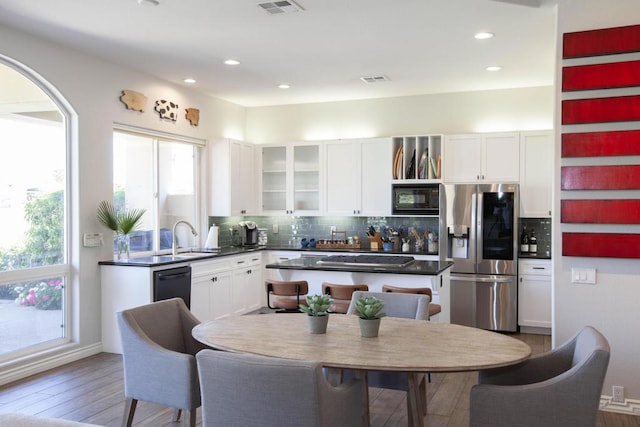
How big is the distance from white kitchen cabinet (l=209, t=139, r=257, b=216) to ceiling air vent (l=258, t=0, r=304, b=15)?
130 inches

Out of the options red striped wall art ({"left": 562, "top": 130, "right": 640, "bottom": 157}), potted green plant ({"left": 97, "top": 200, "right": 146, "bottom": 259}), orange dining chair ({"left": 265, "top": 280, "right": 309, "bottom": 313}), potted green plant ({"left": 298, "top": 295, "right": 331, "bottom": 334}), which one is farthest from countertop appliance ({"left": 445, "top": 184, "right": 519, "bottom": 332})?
potted green plant ({"left": 298, "top": 295, "right": 331, "bottom": 334})

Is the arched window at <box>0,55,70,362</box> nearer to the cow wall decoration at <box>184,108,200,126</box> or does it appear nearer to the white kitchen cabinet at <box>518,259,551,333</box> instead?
the cow wall decoration at <box>184,108,200,126</box>

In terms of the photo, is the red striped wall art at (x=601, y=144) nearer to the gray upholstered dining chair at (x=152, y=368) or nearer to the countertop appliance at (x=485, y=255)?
the countertop appliance at (x=485, y=255)

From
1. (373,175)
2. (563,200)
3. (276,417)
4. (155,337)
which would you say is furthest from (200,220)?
(276,417)

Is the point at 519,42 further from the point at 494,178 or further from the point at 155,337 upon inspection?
the point at 155,337

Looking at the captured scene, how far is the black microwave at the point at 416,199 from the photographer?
6.81 metres

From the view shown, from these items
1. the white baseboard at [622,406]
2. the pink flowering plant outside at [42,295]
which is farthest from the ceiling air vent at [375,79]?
the white baseboard at [622,406]

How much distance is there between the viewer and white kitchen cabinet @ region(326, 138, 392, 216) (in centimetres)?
719

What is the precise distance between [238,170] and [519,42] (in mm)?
3976

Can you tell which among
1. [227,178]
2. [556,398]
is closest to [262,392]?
[556,398]

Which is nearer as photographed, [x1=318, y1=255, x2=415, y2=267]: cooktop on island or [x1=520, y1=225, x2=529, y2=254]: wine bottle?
[x1=318, y1=255, x2=415, y2=267]: cooktop on island

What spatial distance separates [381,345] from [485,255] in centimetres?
403

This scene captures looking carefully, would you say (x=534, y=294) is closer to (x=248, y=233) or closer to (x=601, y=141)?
(x=601, y=141)

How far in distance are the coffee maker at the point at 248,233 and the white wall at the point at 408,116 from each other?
1.33m
